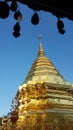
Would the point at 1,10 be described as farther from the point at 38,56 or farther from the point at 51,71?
the point at 38,56

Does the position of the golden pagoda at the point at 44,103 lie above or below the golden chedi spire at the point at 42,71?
below

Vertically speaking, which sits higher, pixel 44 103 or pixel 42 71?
pixel 42 71

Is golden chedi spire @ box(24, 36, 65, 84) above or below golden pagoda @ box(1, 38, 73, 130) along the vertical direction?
above

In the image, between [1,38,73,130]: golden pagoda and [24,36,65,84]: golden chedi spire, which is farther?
[24,36,65,84]: golden chedi spire

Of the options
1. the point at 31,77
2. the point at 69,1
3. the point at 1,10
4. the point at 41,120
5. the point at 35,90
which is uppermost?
the point at 31,77

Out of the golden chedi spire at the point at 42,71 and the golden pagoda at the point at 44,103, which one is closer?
the golden pagoda at the point at 44,103

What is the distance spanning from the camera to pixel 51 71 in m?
29.0

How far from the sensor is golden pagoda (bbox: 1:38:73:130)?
2303 centimetres

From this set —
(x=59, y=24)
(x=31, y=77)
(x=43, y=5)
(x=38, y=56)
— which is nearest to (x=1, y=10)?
(x=43, y=5)

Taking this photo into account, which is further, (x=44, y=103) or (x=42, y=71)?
(x=42, y=71)

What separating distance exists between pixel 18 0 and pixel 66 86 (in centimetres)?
2497

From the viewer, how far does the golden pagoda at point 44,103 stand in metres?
23.0

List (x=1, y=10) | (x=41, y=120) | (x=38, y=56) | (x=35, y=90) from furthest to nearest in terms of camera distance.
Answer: (x=38, y=56)
(x=35, y=90)
(x=41, y=120)
(x=1, y=10)

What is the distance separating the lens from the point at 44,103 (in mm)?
24531
